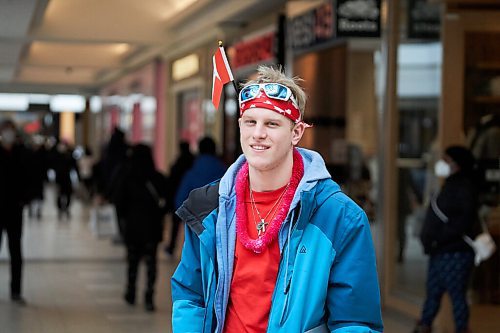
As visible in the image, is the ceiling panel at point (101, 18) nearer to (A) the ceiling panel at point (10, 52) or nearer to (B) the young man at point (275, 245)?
(A) the ceiling panel at point (10, 52)

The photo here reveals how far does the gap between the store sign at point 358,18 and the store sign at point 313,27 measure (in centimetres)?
26

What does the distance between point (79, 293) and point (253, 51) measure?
4665mm

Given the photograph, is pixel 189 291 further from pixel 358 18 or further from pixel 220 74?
pixel 358 18

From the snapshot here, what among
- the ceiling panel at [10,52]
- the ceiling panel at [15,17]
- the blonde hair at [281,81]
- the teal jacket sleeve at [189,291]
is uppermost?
the ceiling panel at [10,52]

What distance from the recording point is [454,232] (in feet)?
28.2

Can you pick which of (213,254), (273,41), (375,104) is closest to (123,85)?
(273,41)

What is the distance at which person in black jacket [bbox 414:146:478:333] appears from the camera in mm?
8641

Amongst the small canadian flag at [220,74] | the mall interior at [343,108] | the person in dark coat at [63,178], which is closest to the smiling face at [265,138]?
the small canadian flag at [220,74]

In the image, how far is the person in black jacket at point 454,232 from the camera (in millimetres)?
8641

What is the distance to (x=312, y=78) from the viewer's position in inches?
529

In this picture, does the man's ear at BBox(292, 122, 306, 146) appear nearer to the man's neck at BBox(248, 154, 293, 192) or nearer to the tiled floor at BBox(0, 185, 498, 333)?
the man's neck at BBox(248, 154, 293, 192)

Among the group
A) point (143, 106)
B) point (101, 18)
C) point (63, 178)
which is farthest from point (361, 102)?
point (143, 106)

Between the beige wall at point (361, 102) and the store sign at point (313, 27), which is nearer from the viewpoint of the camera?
the store sign at point (313, 27)

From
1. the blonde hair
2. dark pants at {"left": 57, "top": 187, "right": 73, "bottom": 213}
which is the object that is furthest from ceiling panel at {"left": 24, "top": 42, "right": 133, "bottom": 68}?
the blonde hair
